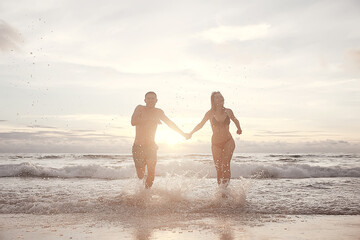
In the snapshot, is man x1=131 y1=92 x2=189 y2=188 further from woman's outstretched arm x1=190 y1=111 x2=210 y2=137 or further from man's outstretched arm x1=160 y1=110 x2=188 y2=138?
woman's outstretched arm x1=190 y1=111 x2=210 y2=137

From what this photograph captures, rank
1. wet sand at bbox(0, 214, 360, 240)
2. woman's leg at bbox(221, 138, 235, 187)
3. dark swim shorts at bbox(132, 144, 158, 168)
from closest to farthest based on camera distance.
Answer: wet sand at bbox(0, 214, 360, 240), dark swim shorts at bbox(132, 144, 158, 168), woman's leg at bbox(221, 138, 235, 187)

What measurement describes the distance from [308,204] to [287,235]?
2.95 m

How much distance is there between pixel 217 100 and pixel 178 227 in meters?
3.46

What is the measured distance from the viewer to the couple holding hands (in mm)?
6598

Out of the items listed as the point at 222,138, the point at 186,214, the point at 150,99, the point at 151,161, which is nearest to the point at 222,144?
the point at 222,138

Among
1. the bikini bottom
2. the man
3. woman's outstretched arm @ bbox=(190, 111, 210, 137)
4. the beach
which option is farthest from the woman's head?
the beach

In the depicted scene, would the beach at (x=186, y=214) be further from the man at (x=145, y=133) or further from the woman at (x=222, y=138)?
the man at (x=145, y=133)

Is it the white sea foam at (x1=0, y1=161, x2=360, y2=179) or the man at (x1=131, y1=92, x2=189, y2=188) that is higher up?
the man at (x1=131, y1=92, x2=189, y2=188)

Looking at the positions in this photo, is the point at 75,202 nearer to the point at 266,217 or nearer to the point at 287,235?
the point at 266,217

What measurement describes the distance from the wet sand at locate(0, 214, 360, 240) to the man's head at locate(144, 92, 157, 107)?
230 cm

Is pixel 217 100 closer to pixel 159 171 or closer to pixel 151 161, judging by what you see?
pixel 151 161

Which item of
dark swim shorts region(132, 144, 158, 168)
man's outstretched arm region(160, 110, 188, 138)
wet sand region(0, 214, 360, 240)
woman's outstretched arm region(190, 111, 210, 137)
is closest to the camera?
wet sand region(0, 214, 360, 240)

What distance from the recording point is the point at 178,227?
15.1ft

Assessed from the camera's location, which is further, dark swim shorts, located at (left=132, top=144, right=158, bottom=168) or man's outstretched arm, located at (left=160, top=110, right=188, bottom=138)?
man's outstretched arm, located at (left=160, top=110, right=188, bottom=138)
